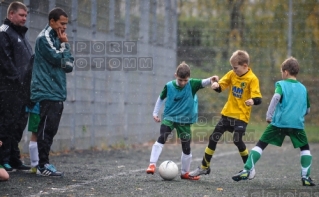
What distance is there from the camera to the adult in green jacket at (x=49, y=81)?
832cm

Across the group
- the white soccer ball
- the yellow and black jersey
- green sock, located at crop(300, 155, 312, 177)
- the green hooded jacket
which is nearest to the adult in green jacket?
the green hooded jacket

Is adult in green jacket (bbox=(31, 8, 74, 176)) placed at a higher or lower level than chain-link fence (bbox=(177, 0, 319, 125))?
lower

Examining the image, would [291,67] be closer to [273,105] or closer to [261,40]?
[273,105]

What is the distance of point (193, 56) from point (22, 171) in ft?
27.8

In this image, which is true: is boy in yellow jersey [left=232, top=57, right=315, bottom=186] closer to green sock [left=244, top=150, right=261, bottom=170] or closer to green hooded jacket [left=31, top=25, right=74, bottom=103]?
green sock [left=244, top=150, right=261, bottom=170]

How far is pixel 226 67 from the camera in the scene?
1645 cm

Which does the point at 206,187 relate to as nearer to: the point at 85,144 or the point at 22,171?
the point at 22,171

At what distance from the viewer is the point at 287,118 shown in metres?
8.05

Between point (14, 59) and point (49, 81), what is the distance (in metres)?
0.78

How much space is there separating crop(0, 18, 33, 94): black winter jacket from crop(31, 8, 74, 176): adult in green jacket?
39 centimetres

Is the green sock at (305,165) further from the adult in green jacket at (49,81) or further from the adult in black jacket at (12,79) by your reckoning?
the adult in black jacket at (12,79)

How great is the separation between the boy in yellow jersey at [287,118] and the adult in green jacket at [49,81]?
2274 millimetres

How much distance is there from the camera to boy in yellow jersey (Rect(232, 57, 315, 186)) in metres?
8.03

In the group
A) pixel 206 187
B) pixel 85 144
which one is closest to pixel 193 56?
pixel 85 144
